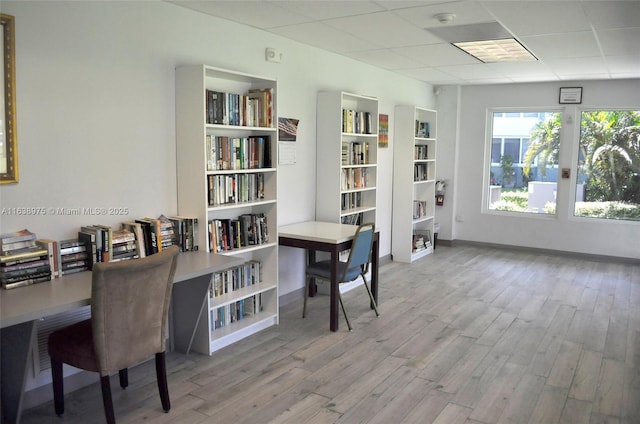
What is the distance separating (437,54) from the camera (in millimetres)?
5270

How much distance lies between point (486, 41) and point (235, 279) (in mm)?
3048

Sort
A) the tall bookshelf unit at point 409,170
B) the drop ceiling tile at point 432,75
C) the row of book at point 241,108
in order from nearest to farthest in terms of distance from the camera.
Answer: the row of book at point 241,108, the drop ceiling tile at point 432,75, the tall bookshelf unit at point 409,170

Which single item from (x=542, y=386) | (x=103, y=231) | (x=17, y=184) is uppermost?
(x=17, y=184)

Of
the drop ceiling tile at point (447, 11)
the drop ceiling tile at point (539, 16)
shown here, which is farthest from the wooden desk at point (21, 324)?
the drop ceiling tile at point (539, 16)

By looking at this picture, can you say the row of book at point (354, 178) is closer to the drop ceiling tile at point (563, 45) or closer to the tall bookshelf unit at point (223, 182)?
the tall bookshelf unit at point (223, 182)

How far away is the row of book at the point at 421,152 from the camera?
710 cm

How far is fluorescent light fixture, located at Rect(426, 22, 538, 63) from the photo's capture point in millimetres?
4164

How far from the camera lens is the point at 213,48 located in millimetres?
3947

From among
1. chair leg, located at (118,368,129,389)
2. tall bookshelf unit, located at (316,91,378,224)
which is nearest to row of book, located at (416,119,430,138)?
tall bookshelf unit, located at (316,91,378,224)

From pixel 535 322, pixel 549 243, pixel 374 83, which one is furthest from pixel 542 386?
pixel 549 243

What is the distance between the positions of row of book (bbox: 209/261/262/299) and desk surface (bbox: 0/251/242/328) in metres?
0.71

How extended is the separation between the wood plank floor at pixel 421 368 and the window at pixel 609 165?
208cm

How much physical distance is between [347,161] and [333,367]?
2.46 m

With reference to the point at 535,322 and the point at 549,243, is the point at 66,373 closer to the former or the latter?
the point at 535,322
